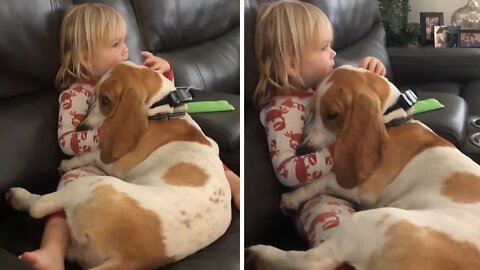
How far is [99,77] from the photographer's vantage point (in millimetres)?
720

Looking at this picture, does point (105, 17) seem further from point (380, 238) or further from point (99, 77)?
point (380, 238)

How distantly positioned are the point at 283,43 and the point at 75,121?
0.91 ft

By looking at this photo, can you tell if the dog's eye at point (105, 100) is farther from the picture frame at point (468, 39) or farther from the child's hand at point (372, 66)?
the picture frame at point (468, 39)

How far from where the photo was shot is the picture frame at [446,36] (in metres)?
0.96

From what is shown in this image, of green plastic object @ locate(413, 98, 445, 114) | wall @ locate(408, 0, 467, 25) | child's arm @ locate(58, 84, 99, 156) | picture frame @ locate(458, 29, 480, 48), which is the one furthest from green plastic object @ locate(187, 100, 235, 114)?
picture frame @ locate(458, 29, 480, 48)

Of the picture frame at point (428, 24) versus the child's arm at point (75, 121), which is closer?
the child's arm at point (75, 121)

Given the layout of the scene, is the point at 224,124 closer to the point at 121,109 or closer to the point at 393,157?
the point at 121,109

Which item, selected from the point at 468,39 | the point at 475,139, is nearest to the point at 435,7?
the point at 468,39

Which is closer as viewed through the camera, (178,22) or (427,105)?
(427,105)

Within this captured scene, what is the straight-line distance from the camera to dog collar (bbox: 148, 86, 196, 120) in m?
0.71

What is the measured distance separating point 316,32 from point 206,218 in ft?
0.78

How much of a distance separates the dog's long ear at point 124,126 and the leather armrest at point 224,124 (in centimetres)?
8

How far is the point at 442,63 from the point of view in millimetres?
995

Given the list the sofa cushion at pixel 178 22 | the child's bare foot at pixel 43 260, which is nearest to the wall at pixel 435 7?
the sofa cushion at pixel 178 22
